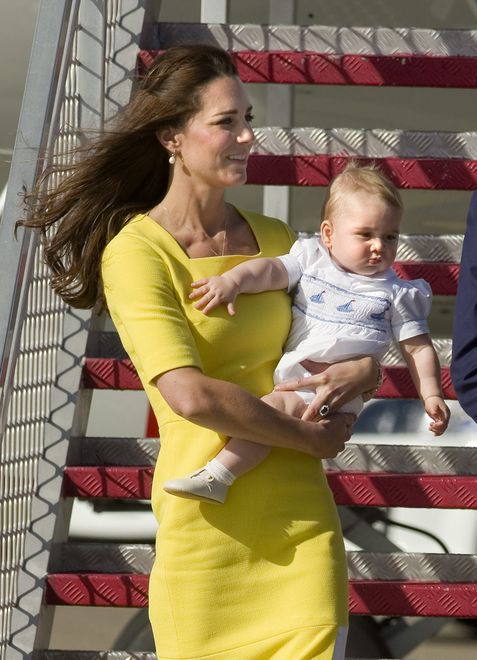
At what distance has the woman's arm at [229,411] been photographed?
2.74m

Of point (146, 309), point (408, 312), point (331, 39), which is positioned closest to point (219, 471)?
point (146, 309)

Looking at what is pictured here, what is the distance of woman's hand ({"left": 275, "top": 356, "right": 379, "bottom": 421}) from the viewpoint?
2.92 metres

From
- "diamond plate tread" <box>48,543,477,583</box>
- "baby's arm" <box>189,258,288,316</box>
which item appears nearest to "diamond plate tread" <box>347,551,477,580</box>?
"diamond plate tread" <box>48,543,477,583</box>

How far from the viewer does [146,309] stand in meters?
2.80

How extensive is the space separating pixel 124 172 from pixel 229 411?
707 mm

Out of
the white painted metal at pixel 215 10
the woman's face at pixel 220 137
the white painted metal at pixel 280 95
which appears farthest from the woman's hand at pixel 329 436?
the white painted metal at pixel 215 10

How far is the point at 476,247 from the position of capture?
258 centimetres

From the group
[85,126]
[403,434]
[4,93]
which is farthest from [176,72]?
[4,93]

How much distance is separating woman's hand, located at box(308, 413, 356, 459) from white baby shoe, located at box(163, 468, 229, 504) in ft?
0.65

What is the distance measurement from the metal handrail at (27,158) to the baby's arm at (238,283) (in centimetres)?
81

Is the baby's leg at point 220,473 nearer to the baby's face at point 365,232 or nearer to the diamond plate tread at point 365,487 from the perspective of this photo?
the baby's face at point 365,232

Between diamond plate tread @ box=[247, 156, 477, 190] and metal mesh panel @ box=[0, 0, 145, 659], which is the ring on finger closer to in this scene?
metal mesh panel @ box=[0, 0, 145, 659]

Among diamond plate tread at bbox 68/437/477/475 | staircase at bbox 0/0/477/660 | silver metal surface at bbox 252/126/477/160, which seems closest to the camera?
staircase at bbox 0/0/477/660

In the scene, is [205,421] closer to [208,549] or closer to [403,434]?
[208,549]
